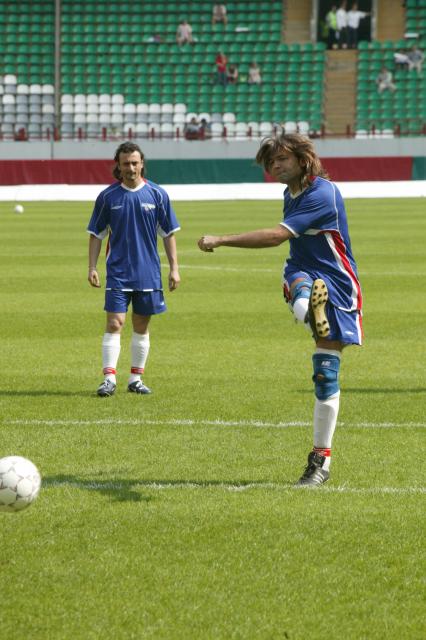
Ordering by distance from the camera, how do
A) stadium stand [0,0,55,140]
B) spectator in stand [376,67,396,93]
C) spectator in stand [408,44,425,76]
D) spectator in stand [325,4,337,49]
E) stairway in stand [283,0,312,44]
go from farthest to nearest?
stairway in stand [283,0,312,44], spectator in stand [325,4,337,49], stadium stand [0,0,55,140], spectator in stand [376,67,396,93], spectator in stand [408,44,425,76]

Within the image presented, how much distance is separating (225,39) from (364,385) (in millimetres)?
41069

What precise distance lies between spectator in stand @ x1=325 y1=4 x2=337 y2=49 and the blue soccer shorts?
40529 mm

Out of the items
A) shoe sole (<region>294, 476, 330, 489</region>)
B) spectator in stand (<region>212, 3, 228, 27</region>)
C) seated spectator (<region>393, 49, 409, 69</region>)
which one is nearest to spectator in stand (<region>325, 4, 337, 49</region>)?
seated spectator (<region>393, 49, 409, 69</region>)

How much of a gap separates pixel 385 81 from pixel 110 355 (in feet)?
128

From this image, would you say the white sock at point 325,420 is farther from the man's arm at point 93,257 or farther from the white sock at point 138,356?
the man's arm at point 93,257

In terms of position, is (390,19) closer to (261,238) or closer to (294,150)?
(294,150)

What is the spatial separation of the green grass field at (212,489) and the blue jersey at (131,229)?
3.20 feet

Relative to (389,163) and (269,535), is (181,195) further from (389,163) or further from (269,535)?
(269,535)

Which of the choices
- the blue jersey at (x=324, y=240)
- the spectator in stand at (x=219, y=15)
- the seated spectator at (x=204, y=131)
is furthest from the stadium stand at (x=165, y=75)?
the blue jersey at (x=324, y=240)

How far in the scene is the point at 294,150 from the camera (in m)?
6.21

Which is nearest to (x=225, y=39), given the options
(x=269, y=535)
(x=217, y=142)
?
(x=217, y=142)

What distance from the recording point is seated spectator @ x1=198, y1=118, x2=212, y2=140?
143ft

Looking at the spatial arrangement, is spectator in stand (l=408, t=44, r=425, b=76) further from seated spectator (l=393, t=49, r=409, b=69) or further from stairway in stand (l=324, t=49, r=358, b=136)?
stairway in stand (l=324, t=49, r=358, b=136)

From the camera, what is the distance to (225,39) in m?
48.8
